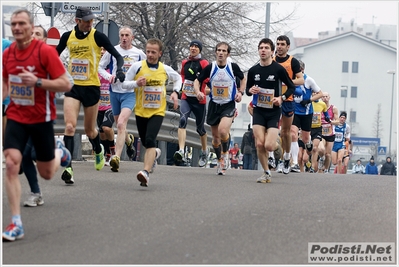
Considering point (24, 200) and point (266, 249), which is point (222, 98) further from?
point (266, 249)

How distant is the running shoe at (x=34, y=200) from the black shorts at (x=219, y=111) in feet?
17.6

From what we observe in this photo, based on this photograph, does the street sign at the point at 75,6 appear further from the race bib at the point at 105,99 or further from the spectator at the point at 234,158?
the spectator at the point at 234,158

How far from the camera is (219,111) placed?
14781 mm

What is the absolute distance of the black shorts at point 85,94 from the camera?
40.2 feet

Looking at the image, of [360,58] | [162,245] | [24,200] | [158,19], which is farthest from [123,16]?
[360,58]

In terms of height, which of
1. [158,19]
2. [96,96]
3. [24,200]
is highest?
[158,19]

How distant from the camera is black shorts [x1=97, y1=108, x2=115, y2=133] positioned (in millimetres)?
15188

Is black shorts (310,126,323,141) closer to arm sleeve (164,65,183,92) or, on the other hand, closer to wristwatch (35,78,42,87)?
arm sleeve (164,65,183,92)

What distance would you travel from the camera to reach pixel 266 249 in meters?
7.58

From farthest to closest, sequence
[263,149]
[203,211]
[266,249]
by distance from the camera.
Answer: [263,149] < [203,211] < [266,249]

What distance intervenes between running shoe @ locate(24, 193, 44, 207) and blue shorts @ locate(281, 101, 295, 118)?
6.72 m

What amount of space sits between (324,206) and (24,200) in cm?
338

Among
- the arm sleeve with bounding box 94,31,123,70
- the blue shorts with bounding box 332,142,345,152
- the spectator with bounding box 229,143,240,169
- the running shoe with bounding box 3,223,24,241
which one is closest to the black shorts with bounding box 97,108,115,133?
the arm sleeve with bounding box 94,31,123,70

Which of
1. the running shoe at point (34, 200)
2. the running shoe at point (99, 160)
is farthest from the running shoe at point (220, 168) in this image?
the running shoe at point (34, 200)
